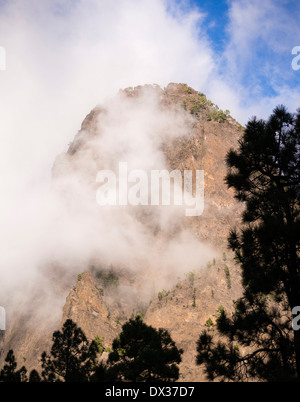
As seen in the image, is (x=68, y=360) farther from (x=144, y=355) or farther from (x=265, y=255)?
(x=265, y=255)

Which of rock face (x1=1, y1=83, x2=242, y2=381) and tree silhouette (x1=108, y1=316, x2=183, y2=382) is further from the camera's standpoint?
rock face (x1=1, y1=83, x2=242, y2=381)

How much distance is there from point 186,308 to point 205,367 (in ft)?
231

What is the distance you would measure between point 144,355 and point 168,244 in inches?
3310

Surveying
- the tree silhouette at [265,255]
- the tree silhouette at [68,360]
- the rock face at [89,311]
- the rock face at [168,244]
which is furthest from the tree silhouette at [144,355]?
the rock face at [89,311]

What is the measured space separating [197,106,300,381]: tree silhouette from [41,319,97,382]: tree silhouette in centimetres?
1689

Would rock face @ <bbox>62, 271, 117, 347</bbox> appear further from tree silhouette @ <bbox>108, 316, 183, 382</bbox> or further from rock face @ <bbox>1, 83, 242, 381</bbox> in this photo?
tree silhouette @ <bbox>108, 316, 183, 382</bbox>

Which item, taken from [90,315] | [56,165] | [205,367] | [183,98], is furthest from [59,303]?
[183,98]

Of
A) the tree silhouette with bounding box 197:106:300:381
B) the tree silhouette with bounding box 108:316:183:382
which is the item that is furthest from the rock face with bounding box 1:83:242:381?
the tree silhouette with bounding box 197:106:300:381

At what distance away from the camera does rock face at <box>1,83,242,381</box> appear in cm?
7494

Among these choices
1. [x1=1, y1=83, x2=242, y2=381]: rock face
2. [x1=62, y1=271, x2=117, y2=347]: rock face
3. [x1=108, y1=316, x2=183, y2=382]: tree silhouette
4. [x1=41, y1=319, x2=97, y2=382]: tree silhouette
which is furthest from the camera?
[x1=1, y1=83, x2=242, y2=381]: rock face

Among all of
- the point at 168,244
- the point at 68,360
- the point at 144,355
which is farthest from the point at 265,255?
the point at 168,244

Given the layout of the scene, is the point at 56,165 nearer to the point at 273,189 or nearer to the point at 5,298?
the point at 5,298

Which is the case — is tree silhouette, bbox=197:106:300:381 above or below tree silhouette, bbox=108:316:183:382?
above

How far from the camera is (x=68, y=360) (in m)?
23.5
